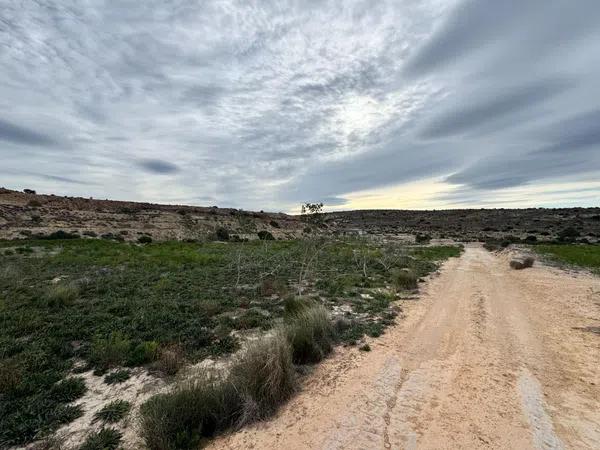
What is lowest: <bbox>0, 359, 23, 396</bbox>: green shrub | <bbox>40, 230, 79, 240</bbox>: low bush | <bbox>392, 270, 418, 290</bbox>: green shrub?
<bbox>392, 270, 418, 290</bbox>: green shrub

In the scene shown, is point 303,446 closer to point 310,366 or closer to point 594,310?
point 310,366

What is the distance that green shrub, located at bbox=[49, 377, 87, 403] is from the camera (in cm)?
520

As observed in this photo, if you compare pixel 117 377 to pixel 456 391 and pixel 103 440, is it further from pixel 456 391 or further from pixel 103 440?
pixel 456 391

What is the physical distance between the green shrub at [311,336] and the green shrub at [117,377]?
3111 mm

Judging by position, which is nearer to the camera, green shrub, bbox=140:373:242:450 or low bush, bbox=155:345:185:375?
green shrub, bbox=140:373:242:450

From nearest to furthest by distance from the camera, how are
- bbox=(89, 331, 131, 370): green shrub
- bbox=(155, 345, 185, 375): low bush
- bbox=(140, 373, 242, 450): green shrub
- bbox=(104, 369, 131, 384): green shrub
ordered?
bbox=(140, 373, 242, 450): green shrub → bbox=(104, 369, 131, 384): green shrub → bbox=(155, 345, 185, 375): low bush → bbox=(89, 331, 131, 370): green shrub

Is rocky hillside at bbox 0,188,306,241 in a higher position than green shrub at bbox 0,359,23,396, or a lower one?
higher

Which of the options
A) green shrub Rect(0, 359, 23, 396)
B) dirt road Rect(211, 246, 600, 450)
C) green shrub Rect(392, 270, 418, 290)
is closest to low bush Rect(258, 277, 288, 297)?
green shrub Rect(392, 270, 418, 290)

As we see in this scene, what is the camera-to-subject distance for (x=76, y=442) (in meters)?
4.24

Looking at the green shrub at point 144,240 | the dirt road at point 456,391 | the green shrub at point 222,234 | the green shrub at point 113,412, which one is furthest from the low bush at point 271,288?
the green shrub at point 222,234

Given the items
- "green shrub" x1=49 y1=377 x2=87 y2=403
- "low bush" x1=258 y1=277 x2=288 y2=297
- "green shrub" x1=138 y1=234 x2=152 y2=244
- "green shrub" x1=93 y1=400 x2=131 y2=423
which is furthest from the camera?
"green shrub" x1=138 y1=234 x2=152 y2=244

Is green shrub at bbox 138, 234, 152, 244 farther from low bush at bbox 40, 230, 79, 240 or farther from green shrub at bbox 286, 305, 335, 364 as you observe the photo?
green shrub at bbox 286, 305, 335, 364

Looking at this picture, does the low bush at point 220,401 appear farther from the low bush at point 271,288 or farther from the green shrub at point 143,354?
the low bush at point 271,288

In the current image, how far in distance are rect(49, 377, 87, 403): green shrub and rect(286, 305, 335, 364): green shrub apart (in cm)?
371
